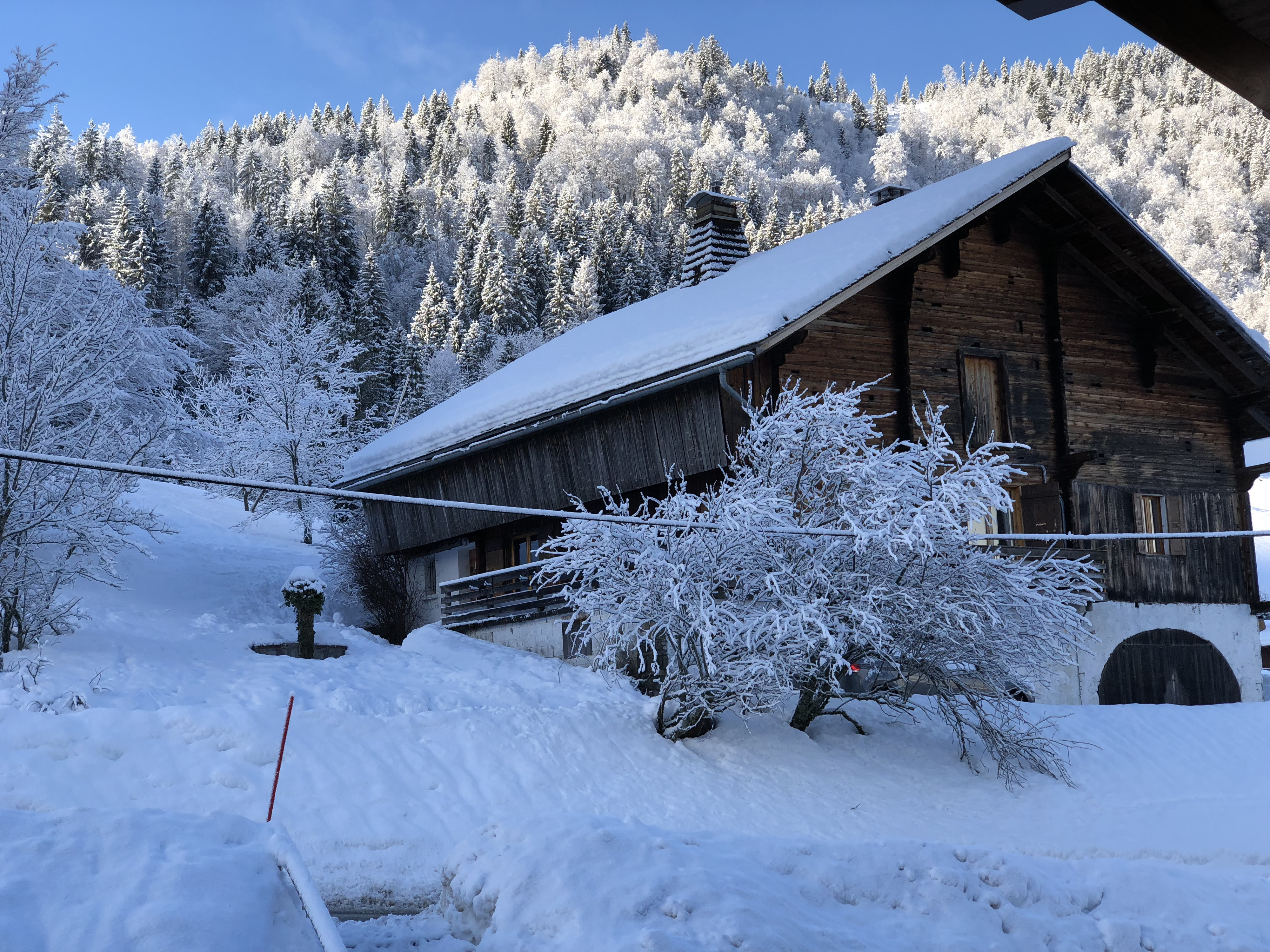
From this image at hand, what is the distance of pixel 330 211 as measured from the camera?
71.9 m

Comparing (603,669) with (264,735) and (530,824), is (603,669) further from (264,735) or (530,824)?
(530,824)

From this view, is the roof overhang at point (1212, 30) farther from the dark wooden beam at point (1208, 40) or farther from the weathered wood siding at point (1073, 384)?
the weathered wood siding at point (1073, 384)

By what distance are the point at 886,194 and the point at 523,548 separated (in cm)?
1246

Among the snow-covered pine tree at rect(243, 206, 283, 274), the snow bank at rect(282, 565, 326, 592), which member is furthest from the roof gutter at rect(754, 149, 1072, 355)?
the snow-covered pine tree at rect(243, 206, 283, 274)

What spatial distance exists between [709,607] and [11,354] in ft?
34.7

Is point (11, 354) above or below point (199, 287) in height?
below

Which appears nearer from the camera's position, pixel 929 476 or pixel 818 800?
pixel 818 800

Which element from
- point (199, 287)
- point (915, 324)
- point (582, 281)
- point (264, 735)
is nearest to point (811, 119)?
point (582, 281)

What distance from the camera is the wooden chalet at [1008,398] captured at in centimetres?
1911

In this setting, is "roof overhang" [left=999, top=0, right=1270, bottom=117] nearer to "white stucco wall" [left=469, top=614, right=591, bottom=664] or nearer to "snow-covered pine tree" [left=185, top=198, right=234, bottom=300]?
"white stucco wall" [left=469, top=614, right=591, bottom=664]

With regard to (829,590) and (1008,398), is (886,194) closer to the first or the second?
(1008,398)

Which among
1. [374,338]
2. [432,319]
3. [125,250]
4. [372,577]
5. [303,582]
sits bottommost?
[303,582]

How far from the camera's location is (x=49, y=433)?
16031 mm

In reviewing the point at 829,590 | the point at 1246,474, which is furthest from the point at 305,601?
the point at 1246,474
